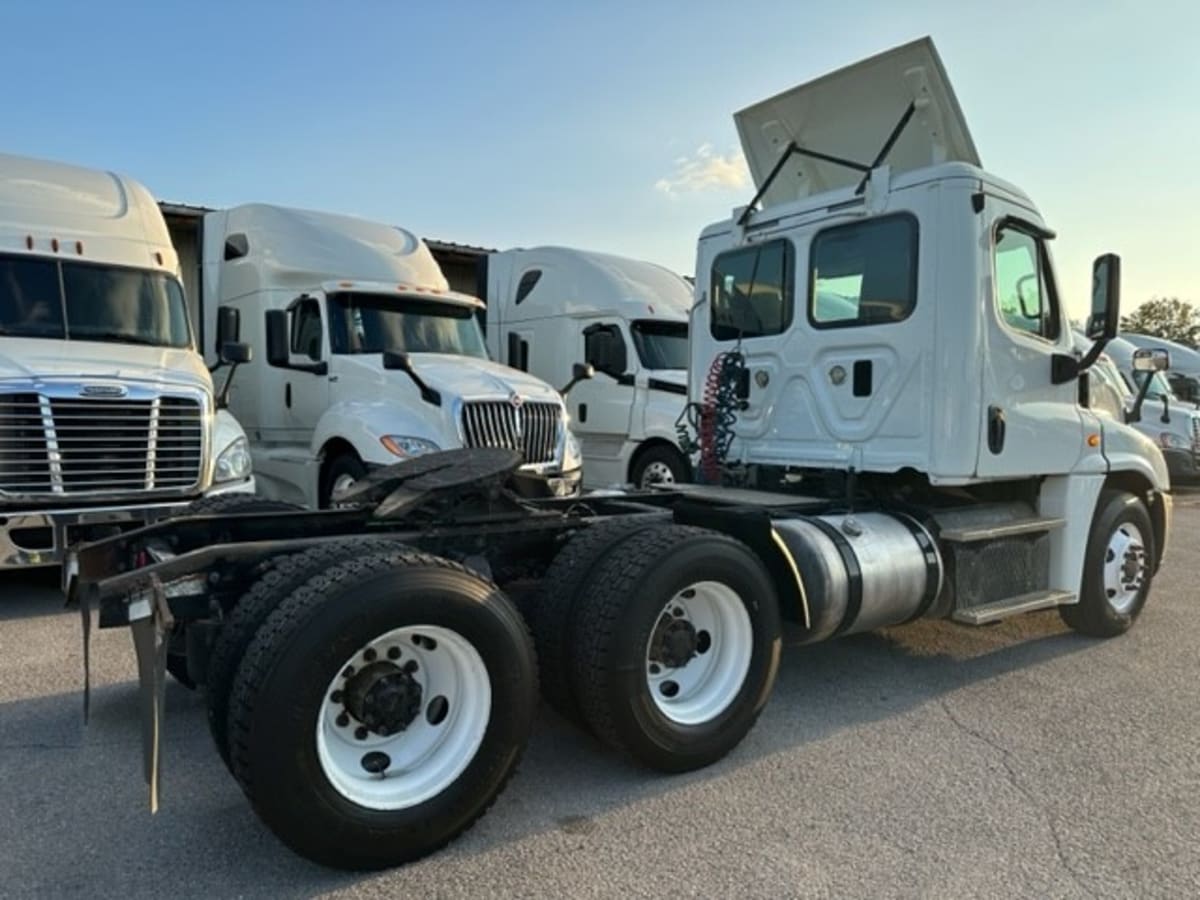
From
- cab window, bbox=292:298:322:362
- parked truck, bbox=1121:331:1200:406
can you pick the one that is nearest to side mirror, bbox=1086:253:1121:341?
cab window, bbox=292:298:322:362

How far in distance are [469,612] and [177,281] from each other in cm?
636

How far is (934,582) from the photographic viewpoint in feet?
16.2

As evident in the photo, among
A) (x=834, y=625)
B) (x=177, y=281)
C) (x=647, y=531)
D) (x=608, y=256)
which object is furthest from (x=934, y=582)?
(x=608, y=256)

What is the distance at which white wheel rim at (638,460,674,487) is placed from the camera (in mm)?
10547

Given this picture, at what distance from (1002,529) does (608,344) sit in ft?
21.3

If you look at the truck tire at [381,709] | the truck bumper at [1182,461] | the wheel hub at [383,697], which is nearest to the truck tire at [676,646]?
the truck tire at [381,709]

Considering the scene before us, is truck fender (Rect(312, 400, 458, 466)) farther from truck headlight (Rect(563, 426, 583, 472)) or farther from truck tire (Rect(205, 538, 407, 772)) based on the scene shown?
truck tire (Rect(205, 538, 407, 772))

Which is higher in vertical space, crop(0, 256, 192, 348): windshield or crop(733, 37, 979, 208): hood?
crop(733, 37, 979, 208): hood

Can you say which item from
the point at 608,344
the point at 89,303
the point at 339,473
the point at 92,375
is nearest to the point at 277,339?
the point at 339,473

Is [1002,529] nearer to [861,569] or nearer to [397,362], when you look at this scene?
[861,569]

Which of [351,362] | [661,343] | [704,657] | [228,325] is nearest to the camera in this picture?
[704,657]

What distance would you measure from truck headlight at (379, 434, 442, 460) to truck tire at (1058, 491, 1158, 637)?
5127 mm

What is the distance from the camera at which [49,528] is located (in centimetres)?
595

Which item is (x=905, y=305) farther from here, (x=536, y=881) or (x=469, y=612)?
(x=536, y=881)
